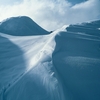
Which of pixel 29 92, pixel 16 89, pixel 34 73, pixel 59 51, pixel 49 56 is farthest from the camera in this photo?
pixel 59 51

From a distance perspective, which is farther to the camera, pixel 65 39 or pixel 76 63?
pixel 65 39

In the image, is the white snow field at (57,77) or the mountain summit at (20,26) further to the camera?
the mountain summit at (20,26)

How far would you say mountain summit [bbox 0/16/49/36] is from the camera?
10.4 metres

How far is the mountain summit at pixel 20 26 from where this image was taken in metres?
10.4

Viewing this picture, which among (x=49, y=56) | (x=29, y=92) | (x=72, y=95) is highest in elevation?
(x=49, y=56)

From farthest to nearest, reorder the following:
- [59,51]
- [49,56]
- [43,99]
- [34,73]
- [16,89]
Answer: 1. [59,51]
2. [49,56]
3. [34,73]
4. [16,89]
5. [43,99]

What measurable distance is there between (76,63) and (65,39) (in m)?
1.33

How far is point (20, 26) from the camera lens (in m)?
11.0

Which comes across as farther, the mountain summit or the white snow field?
the mountain summit

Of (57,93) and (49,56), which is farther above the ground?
(49,56)

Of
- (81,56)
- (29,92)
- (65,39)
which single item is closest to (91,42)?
(65,39)

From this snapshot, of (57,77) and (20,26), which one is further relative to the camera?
(20,26)

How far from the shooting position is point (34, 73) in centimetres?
200

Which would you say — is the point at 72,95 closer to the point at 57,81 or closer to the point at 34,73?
the point at 57,81
